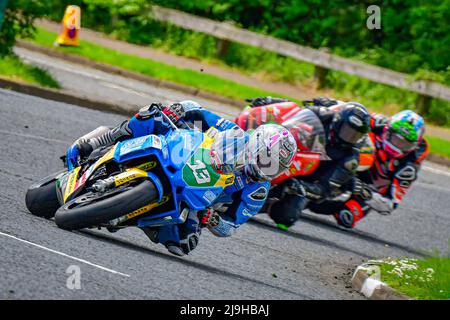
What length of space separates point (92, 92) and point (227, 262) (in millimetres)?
10333

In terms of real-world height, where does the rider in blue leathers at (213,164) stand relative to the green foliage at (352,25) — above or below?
above

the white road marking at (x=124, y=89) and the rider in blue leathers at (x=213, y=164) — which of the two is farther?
the white road marking at (x=124, y=89)

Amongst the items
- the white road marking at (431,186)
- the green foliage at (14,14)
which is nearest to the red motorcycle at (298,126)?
the white road marking at (431,186)

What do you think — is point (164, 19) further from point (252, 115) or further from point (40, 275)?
point (40, 275)

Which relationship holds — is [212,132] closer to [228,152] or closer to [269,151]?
[228,152]

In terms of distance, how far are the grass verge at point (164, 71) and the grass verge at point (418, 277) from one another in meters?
12.5

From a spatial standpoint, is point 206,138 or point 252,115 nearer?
point 206,138

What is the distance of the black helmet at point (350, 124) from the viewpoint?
14070 millimetres

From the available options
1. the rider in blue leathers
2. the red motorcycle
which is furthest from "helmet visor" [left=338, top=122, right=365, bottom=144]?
the rider in blue leathers

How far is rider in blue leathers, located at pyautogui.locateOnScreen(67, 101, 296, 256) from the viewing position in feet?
33.7

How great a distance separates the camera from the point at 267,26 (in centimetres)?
2989

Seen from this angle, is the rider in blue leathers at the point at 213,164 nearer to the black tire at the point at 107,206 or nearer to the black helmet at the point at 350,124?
the black tire at the point at 107,206

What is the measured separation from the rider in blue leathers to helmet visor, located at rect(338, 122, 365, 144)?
342 centimetres
